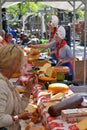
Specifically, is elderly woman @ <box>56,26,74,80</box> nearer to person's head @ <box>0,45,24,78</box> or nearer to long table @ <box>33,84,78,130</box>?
long table @ <box>33,84,78,130</box>

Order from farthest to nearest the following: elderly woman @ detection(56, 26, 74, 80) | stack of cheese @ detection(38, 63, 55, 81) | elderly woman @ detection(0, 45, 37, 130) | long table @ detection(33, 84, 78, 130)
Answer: elderly woman @ detection(56, 26, 74, 80), stack of cheese @ detection(38, 63, 55, 81), long table @ detection(33, 84, 78, 130), elderly woman @ detection(0, 45, 37, 130)

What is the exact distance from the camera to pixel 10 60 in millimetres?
1658

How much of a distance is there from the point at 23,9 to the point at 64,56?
49.1 ft

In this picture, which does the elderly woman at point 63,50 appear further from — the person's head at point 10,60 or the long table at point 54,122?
the person's head at point 10,60

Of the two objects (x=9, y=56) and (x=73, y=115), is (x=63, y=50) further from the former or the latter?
(x=9, y=56)

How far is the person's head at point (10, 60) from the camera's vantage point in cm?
165

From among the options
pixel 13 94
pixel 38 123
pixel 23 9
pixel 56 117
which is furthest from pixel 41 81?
pixel 23 9

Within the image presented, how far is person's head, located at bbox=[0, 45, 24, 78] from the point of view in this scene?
165 cm

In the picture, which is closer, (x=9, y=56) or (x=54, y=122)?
(x=9, y=56)

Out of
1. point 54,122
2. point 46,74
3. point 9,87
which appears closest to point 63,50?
point 46,74

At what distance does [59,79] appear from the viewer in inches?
120

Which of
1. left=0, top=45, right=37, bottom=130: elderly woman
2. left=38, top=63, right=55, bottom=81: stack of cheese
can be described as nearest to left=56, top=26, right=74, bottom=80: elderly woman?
left=38, top=63, right=55, bottom=81: stack of cheese

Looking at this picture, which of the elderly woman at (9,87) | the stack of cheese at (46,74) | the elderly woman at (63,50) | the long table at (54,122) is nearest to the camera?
the elderly woman at (9,87)

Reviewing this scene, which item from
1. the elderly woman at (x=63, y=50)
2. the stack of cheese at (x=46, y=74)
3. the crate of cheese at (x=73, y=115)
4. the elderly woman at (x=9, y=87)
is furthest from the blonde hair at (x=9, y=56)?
the elderly woman at (x=63, y=50)
